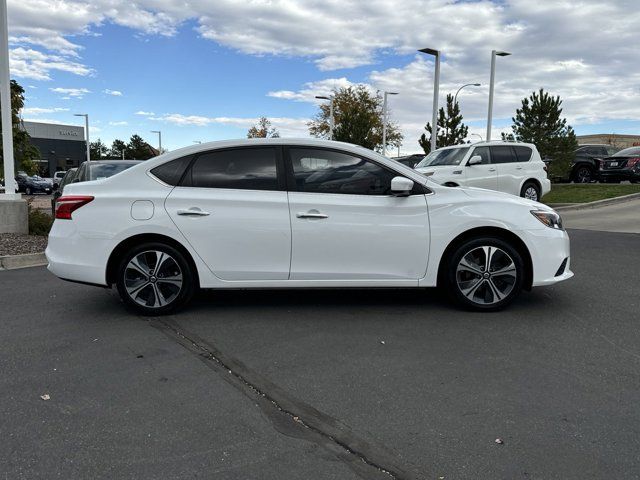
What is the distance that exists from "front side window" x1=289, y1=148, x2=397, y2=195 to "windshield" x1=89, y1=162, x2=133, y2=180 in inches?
269

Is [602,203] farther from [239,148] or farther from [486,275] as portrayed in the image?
[239,148]

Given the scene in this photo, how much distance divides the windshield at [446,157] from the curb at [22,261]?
32.1ft

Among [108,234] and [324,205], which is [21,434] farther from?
[324,205]

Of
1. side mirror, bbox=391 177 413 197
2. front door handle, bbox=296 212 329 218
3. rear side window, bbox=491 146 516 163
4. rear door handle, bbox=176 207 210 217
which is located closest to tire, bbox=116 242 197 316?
rear door handle, bbox=176 207 210 217

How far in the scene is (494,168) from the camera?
1390cm

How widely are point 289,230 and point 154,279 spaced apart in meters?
1.36

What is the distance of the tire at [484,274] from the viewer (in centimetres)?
514

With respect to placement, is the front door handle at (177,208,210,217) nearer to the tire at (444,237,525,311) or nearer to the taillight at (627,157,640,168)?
the tire at (444,237,525,311)

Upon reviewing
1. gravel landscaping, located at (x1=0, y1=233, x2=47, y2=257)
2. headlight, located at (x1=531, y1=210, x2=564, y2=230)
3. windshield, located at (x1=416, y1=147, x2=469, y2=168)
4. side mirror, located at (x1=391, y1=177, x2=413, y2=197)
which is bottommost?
gravel landscaping, located at (x1=0, y1=233, x2=47, y2=257)

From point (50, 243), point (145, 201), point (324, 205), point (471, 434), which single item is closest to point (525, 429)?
point (471, 434)

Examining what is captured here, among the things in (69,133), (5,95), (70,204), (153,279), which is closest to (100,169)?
(5,95)

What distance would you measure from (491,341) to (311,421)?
1.98 m

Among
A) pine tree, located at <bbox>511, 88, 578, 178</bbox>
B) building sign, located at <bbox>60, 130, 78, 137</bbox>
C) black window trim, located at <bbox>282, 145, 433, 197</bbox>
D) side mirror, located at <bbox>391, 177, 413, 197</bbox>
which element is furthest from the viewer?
building sign, located at <bbox>60, 130, 78, 137</bbox>

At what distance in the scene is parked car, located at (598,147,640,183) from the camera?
21906 mm
